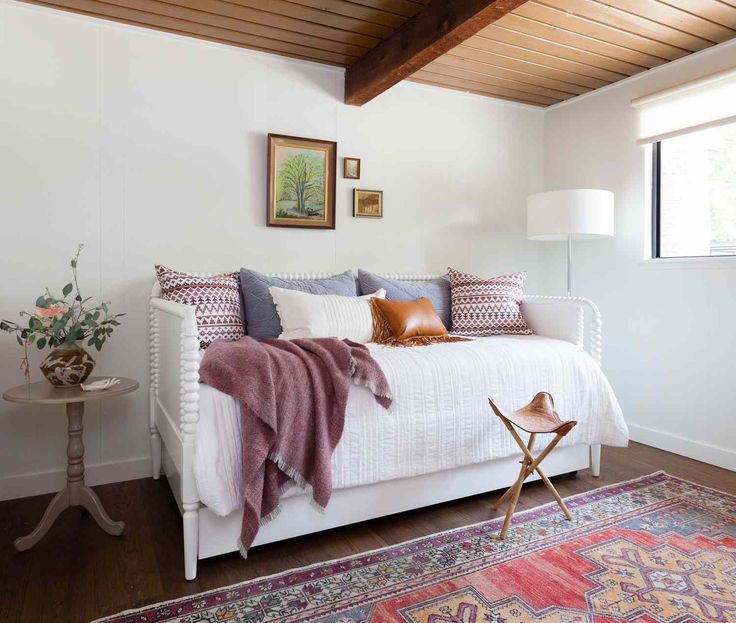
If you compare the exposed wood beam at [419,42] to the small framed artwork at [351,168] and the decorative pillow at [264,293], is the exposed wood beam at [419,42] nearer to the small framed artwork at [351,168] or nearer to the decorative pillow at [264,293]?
the small framed artwork at [351,168]

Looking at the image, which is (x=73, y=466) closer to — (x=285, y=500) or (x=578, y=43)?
(x=285, y=500)

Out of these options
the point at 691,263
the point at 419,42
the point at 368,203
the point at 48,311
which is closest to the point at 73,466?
the point at 48,311

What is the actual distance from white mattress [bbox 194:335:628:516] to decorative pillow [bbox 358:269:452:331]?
531 millimetres

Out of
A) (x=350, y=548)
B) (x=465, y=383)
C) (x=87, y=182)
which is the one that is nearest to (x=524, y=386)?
(x=465, y=383)

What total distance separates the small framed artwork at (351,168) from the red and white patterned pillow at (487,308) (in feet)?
3.01

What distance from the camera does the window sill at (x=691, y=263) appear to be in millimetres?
2801

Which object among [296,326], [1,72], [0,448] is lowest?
[0,448]

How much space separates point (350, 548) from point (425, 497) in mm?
402

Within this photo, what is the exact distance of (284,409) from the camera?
1.73 meters

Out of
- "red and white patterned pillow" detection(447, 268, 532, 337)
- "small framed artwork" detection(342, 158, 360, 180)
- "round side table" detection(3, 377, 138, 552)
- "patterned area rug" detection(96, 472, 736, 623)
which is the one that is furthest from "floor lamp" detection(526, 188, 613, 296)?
"round side table" detection(3, 377, 138, 552)

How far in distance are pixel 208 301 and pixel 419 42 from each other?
5.07ft

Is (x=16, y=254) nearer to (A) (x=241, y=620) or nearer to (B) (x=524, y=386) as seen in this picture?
(A) (x=241, y=620)

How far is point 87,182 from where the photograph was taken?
2545mm

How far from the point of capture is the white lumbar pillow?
2.41 meters
